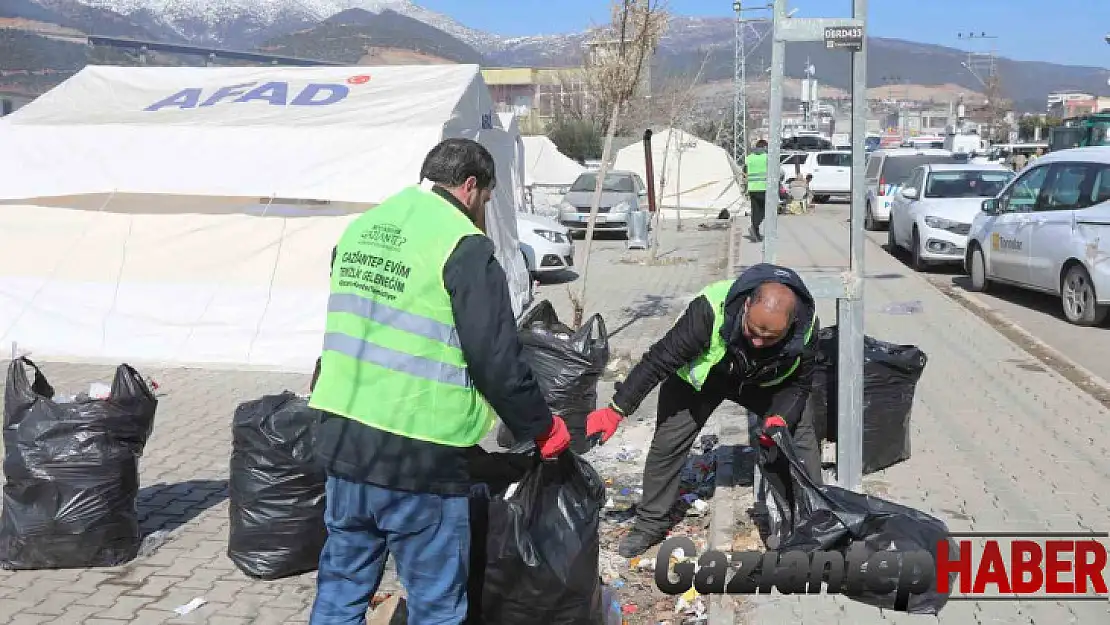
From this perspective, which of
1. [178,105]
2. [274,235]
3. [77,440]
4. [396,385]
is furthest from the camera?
[178,105]

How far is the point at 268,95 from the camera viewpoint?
10.9m

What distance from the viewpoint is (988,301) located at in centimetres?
1253

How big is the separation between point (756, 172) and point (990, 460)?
43.9 ft

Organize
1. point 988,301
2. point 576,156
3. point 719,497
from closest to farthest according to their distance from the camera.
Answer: point 719,497 → point 988,301 → point 576,156

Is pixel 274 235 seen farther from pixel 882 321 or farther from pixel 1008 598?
pixel 1008 598

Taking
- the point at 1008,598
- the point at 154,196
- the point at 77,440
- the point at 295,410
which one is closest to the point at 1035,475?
the point at 1008,598

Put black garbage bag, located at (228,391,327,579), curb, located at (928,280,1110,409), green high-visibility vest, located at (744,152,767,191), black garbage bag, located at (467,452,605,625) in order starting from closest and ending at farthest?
black garbage bag, located at (467,452,605,625), black garbage bag, located at (228,391,327,579), curb, located at (928,280,1110,409), green high-visibility vest, located at (744,152,767,191)

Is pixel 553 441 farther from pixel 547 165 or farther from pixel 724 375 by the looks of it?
pixel 547 165

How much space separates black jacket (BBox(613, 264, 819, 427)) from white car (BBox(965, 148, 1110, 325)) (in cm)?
703

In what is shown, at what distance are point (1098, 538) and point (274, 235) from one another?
7254 millimetres

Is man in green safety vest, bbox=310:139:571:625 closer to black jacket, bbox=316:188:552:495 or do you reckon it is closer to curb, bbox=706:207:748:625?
black jacket, bbox=316:188:552:495

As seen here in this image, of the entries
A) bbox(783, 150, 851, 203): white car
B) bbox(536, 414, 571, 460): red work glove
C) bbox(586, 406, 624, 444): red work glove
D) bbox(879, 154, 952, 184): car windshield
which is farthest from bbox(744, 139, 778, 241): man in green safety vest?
bbox(536, 414, 571, 460): red work glove

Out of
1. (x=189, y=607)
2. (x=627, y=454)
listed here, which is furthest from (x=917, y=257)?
(x=189, y=607)

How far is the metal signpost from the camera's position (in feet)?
14.9
